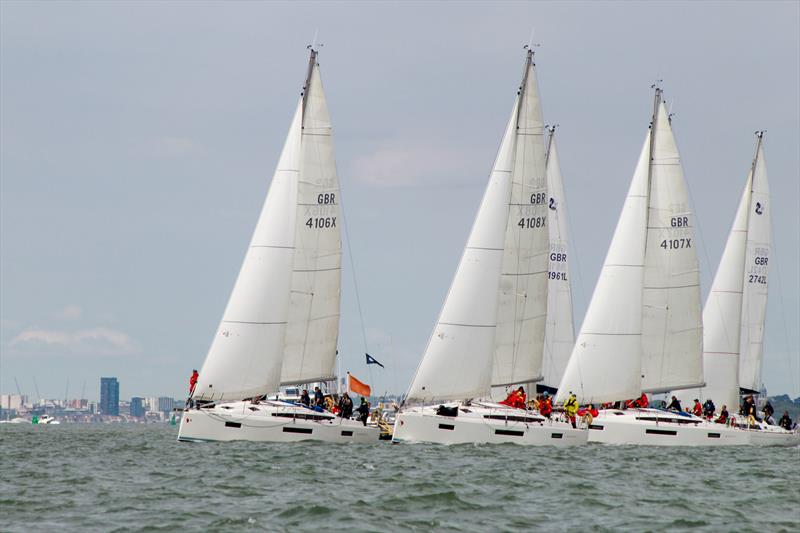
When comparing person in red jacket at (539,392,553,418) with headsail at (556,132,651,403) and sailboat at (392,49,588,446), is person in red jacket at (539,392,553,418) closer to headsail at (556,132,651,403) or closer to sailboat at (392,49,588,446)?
sailboat at (392,49,588,446)

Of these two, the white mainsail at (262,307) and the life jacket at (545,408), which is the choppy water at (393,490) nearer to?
the white mainsail at (262,307)

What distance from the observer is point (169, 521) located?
27906 mm

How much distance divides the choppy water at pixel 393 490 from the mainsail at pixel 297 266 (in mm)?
5161

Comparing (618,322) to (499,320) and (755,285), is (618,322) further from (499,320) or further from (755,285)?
(755,285)

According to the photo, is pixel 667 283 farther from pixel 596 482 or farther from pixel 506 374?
pixel 596 482

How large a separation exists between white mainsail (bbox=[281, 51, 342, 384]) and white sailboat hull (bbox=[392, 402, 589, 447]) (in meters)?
4.90

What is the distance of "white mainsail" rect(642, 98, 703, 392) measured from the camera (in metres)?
59.4

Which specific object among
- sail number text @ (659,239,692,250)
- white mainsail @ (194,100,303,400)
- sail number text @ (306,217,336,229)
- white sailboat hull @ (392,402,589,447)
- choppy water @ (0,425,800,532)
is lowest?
choppy water @ (0,425,800,532)

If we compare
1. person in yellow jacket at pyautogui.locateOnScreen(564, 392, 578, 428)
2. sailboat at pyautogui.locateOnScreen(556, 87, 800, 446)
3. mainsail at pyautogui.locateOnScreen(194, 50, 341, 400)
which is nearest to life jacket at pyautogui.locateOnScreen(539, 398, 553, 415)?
person in yellow jacket at pyautogui.locateOnScreen(564, 392, 578, 428)

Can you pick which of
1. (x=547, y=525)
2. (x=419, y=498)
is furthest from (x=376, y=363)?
(x=547, y=525)

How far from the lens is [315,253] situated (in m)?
53.6

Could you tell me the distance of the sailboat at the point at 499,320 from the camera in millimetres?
50562

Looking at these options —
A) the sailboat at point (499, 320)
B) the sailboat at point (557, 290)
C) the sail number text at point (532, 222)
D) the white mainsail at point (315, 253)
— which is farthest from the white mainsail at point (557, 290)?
the white mainsail at point (315, 253)

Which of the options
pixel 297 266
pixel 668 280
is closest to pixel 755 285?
pixel 668 280
